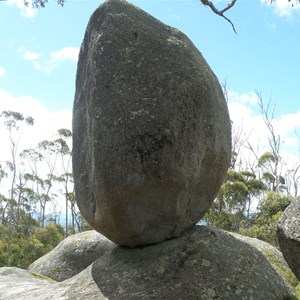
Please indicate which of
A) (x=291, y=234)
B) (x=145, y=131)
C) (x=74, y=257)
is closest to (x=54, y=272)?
(x=74, y=257)

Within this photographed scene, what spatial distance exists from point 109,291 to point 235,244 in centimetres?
172

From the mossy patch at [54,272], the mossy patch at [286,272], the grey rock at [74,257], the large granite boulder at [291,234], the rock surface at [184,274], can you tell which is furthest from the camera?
the mossy patch at [54,272]

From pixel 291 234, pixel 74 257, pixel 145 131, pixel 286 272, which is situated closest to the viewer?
pixel 145 131

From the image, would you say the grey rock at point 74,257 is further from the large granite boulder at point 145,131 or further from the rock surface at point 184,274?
the large granite boulder at point 145,131

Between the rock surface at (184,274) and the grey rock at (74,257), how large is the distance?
3.29 meters

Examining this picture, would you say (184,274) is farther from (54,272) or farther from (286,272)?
(54,272)

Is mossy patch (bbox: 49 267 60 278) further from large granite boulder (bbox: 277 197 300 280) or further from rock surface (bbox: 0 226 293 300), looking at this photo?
→ large granite boulder (bbox: 277 197 300 280)

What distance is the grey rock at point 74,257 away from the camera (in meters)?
8.95

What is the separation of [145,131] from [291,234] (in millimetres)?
2138

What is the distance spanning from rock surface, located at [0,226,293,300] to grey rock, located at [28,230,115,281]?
10.8 ft

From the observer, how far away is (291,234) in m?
5.01

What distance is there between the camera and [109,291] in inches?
192

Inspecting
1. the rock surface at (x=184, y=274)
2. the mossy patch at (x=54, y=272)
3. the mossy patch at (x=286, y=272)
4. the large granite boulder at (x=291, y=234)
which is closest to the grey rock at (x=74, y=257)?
the mossy patch at (x=54, y=272)

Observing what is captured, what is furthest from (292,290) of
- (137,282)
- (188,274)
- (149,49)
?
(149,49)
